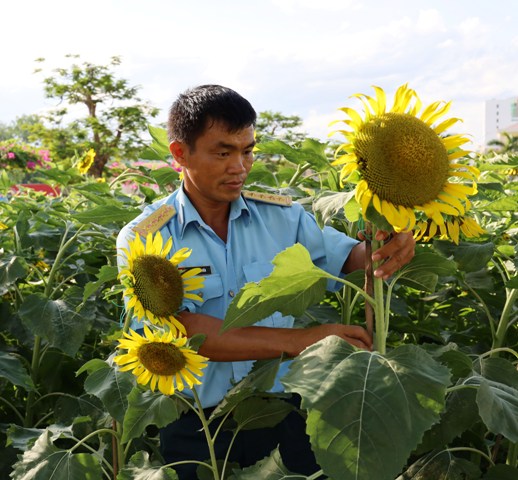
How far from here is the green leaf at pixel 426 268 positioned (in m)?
1.69

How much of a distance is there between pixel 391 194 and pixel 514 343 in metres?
1.58

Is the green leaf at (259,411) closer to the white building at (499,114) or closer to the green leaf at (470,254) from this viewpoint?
the green leaf at (470,254)

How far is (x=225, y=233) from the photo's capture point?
7.55 ft

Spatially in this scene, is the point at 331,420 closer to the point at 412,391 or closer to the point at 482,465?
the point at 412,391

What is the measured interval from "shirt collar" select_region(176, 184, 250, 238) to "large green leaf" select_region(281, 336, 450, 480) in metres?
0.88

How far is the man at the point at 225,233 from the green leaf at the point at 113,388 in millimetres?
241

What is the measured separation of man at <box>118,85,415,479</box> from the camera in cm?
214

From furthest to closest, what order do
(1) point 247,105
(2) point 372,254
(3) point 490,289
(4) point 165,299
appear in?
(3) point 490,289 < (1) point 247,105 < (4) point 165,299 < (2) point 372,254

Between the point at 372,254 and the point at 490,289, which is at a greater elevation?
the point at 372,254

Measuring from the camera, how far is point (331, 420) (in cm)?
136

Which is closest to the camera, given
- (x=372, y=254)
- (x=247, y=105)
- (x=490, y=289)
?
(x=372, y=254)

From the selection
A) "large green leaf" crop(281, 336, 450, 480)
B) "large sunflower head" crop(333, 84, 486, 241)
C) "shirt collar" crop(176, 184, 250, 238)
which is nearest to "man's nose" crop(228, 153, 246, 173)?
"shirt collar" crop(176, 184, 250, 238)

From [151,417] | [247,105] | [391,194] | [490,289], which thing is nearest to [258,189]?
[247,105]

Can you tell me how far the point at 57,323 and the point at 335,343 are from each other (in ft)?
4.52
